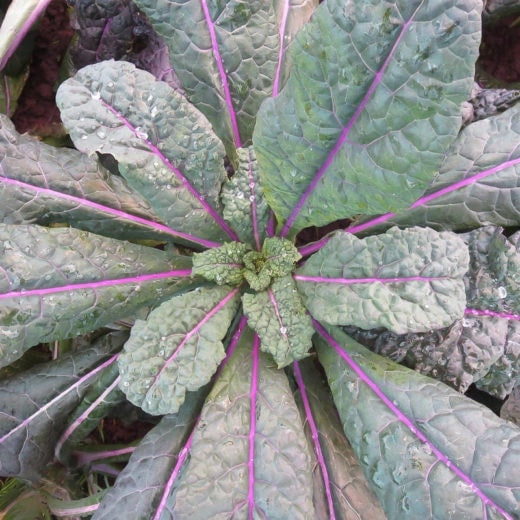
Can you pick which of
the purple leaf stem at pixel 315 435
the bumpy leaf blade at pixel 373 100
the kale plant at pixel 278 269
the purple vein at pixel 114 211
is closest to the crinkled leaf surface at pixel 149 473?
the kale plant at pixel 278 269

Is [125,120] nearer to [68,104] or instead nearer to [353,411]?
[68,104]

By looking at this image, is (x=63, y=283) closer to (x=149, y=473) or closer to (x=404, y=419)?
(x=149, y=473)

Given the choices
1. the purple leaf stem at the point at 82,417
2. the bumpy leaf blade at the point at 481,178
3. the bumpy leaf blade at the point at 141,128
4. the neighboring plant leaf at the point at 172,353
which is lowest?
the purple leaf stem at the point at 82,417

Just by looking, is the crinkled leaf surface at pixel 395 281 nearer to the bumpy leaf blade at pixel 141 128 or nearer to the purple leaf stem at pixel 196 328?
the purple leaf stem at pixel 196 328

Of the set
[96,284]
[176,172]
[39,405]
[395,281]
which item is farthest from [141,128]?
[39,405]

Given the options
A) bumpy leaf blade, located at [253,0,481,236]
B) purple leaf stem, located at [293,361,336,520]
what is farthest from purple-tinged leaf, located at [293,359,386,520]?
bumpy leaf blade, located at [253,0,481,236]

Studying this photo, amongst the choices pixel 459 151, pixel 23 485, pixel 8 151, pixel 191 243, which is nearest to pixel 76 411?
pixel 23 485
